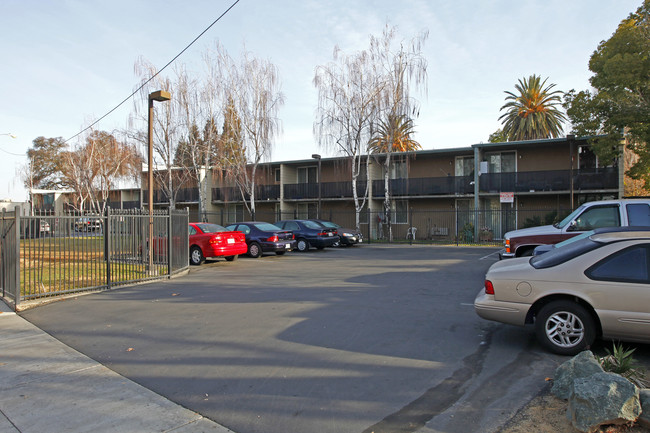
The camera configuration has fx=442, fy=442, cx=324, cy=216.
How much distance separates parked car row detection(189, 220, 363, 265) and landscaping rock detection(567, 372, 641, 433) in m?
13.0

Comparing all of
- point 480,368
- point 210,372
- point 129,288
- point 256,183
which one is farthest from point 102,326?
point 256,183

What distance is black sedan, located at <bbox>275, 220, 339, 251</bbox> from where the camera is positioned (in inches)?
822

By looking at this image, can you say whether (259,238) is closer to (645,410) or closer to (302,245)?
(302,245)

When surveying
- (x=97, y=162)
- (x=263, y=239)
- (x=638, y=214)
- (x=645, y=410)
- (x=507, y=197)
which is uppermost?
(x=97, y=162)

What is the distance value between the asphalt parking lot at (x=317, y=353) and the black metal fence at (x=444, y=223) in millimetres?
16244

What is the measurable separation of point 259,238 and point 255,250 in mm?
527

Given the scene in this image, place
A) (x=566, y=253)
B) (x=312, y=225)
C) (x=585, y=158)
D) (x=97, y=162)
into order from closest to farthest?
(x=566, y=253)
(x=312, y=225)
(x=585, y=158)
(x=97, y=162)

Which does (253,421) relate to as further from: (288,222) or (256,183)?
(256,183)

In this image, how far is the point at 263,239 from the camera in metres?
18.0

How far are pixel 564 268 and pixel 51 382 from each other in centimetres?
597

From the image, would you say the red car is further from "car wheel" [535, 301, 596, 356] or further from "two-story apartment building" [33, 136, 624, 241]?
"two-story apartment building" [33, 136, 624, 241]

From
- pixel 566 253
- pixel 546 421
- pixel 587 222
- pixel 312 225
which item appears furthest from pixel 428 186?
pixel 546 421

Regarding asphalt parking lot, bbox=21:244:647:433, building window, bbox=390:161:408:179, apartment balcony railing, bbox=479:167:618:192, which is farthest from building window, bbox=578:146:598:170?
asphalt parking lot, bbox=21:244:647:433

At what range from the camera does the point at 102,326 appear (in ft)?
23.3
